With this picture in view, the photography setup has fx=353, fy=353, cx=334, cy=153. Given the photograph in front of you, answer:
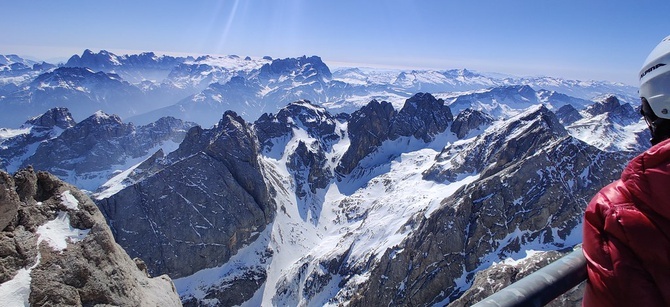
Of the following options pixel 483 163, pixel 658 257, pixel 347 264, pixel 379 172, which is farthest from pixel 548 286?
pixel 379 172

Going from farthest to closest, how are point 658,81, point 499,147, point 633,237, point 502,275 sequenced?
point 499,147, point 502,275, point 658,81, point 633,237

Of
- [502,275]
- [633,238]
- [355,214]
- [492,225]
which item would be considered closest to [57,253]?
[633,238]

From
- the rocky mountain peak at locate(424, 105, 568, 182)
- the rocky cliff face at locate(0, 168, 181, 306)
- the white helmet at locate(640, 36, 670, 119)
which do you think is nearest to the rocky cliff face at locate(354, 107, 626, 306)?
the rocky mountain peak at locate(424, 105, 568, 182)

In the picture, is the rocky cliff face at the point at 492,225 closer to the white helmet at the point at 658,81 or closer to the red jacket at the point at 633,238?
the white helmet at the point at 658,81

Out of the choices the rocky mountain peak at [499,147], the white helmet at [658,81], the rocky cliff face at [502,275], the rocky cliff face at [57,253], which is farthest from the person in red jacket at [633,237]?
the rocky mountain peak at [499,147]

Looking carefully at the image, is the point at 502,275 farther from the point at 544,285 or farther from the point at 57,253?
the point at 544,285

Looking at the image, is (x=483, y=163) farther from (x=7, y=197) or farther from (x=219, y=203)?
(x=7, y=197)

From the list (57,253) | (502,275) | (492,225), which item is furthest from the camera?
(492,225)
